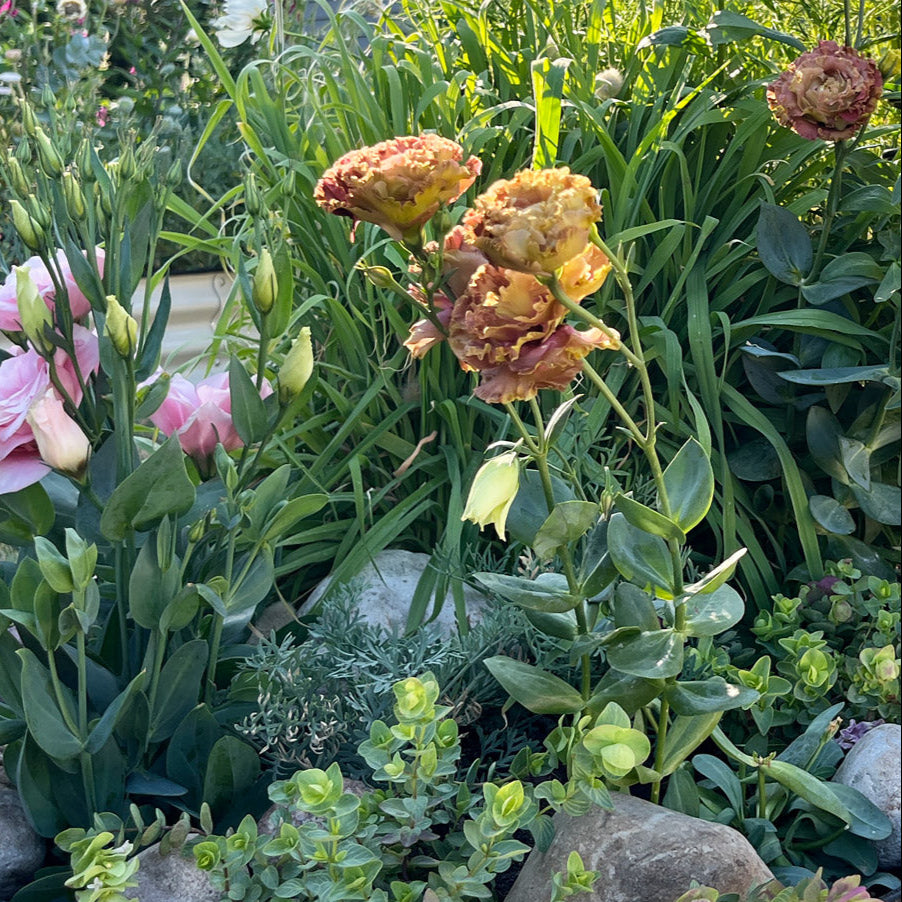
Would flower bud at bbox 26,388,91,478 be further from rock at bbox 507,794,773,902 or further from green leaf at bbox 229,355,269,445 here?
rock at bbox 507,794,773,902

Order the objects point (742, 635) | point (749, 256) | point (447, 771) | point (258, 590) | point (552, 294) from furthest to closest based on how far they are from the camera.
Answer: point (749, 256), point (742, 635), point (258, 590), point (447, 771), point (552, 294)

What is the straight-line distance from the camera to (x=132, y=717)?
2.83 ft

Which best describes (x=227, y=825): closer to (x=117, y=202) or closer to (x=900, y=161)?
(x=117, y=202)

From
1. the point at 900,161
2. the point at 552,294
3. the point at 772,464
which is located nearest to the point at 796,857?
the point at 772,464

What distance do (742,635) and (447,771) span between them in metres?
0.61

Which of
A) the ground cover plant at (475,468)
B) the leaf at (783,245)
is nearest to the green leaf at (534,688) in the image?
the ground cover plant at (475,468)

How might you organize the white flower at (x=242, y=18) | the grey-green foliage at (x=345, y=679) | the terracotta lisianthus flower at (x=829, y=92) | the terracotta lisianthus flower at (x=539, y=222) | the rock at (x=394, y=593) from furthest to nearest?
1. the white flower at (x=242, y=18)
2. the rock at (x=394, y=593)
3. the terracotta lisianthus flower at (x=829, y=92)
4. the grey-green foliage at (x=345, y=679)
5. the terracotta lisianthus flower at (x=539, y=222)

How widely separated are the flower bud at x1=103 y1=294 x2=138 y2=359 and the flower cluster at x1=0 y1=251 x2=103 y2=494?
7 centimetres

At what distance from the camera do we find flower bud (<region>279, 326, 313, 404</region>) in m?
0.77

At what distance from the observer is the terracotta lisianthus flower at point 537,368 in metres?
0.64

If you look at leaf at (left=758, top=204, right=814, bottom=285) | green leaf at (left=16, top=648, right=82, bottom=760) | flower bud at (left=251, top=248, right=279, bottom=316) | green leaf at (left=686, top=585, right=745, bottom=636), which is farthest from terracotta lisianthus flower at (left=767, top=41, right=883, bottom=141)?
green leaf at (left=16, top=648, right=82, bottom=760)

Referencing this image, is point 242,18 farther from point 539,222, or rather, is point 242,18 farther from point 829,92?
point 539,222

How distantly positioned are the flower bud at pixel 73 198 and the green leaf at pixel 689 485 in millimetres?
A: 480

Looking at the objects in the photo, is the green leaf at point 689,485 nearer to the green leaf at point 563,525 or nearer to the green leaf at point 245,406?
the green leaf at point 563,525
